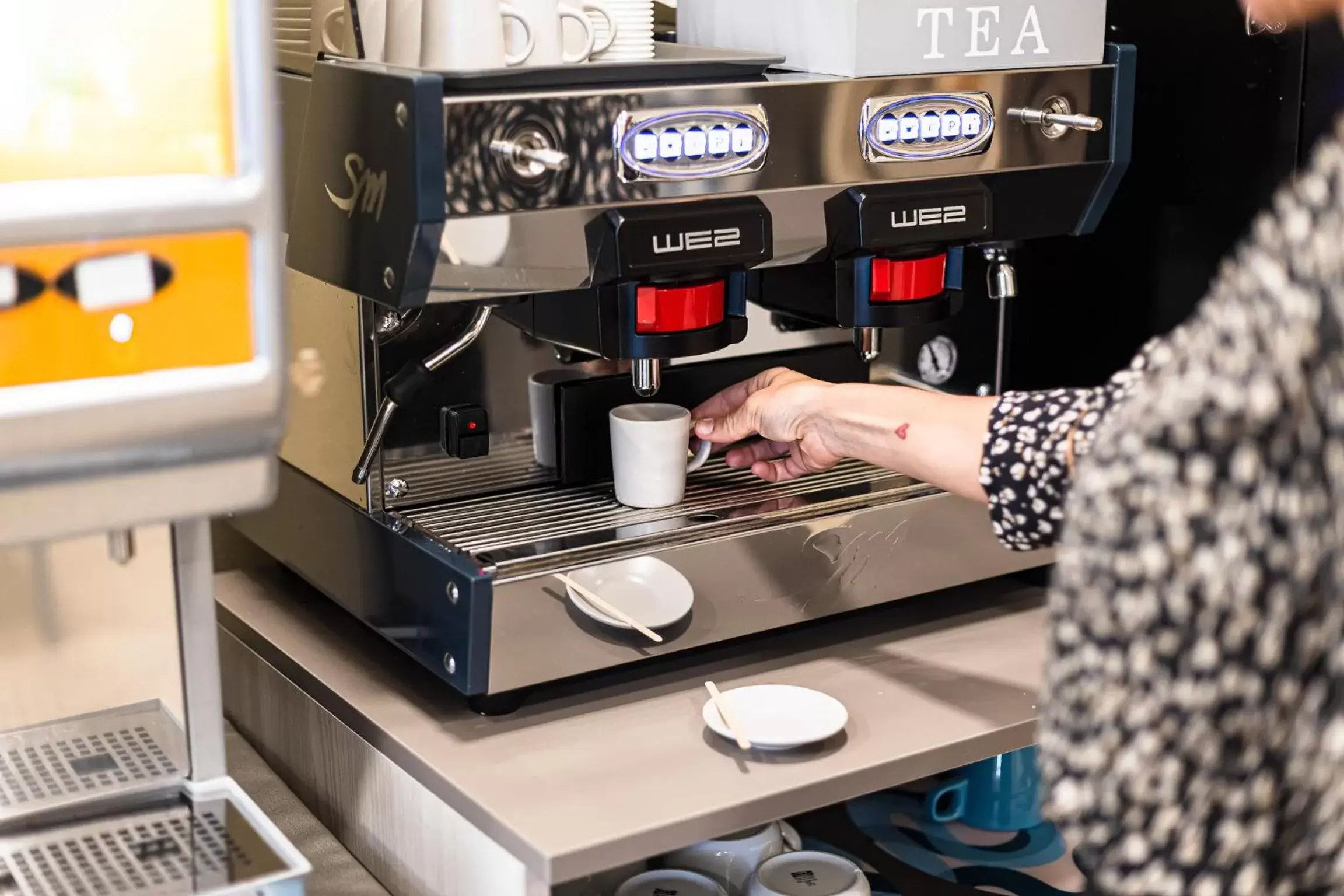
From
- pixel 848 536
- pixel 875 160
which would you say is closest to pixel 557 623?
pixel 848 536

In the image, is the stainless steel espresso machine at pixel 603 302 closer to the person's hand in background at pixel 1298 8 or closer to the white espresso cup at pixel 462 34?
the white espresso cup at pixel 462 34

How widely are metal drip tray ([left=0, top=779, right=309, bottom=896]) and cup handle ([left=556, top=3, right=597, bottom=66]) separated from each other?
53cm

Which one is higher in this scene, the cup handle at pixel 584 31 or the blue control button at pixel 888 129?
the cup handle at pixel 584 31

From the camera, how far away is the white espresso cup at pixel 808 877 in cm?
111

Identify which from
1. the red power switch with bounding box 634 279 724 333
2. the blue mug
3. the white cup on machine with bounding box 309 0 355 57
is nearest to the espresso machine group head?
the red power switch with bounding box 634 279 724 333

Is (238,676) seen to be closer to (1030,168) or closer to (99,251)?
(99,251)

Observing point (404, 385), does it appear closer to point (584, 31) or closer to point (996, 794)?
point (584, 31)

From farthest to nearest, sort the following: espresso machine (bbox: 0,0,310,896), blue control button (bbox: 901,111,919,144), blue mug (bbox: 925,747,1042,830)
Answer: blue mug (bbox: 925,747,1042,830) → blue control button (bbox: 901,111,919,144) → espresso machine (bbox: 0,0,310,896)

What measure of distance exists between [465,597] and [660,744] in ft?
0.55

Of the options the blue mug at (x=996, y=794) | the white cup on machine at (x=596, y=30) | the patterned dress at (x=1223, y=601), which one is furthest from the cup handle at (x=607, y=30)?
the blue mug at (x=996, y=794)

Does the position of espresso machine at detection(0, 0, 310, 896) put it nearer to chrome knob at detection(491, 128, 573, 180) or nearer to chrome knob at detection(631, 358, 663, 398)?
chrome knob at detection(491, 128, 573, 180)

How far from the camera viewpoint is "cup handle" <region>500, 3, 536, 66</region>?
0.99 m

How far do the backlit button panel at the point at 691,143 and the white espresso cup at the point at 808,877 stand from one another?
516 millimetres

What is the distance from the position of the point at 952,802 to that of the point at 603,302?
2.02ft
